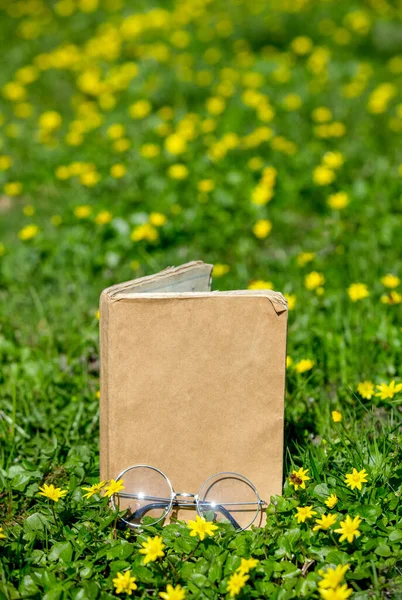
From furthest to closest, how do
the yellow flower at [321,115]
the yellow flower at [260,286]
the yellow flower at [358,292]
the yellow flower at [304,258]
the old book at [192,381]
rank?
the yellow flower at [321,115] → the yellow flower at [304,258] → the yellow flower at [260,286] → the yellow flower at [358,292] → the old book at [192,381]

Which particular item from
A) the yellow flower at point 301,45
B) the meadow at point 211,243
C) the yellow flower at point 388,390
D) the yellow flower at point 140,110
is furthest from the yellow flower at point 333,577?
the yellow flower at point 301,45

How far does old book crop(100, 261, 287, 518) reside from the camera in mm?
1799

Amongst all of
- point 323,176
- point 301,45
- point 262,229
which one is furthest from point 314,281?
point 301,45

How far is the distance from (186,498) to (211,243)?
179 cm

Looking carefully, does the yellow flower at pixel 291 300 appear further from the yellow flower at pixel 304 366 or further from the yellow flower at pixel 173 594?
the yellow flower at pixel 173 594

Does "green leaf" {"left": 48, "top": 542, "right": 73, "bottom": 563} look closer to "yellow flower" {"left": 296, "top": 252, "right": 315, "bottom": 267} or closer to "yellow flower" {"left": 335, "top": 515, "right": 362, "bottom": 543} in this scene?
"yellow flower" {"left": 335, "top": 515, "right": 362, "bottom": 543}

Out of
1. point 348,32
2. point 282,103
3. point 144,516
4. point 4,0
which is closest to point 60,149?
point 282,103

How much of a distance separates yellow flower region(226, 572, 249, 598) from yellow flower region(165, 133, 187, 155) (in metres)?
2.95

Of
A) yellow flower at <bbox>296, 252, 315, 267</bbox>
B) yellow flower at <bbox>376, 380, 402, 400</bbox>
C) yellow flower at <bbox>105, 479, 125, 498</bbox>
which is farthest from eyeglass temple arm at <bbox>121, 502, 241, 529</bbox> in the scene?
yellow flower at <bbox>296, 252, 315, 267</bbox>

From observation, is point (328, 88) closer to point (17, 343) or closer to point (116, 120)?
point (116, 120)

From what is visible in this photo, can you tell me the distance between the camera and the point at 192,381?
6.11 ft

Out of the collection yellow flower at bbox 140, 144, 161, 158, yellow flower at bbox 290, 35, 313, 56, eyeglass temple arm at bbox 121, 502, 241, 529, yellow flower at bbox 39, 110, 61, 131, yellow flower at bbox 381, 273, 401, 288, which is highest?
yellow flower at bbox 290, 35, 313, 56

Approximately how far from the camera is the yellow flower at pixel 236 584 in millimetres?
1654

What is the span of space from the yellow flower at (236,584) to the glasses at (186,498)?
0.25m
